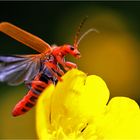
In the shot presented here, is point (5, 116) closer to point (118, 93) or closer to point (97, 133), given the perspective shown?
point (118, 93)

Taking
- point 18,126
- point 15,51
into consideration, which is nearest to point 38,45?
point 18,126

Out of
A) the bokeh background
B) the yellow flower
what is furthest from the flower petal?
the bokeh background

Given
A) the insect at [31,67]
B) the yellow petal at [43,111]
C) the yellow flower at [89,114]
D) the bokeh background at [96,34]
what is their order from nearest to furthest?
the yellow petal at [43,111] < the insect at [31,67] < the yellow flower at [89,114] < the bokeh background at [96,34]

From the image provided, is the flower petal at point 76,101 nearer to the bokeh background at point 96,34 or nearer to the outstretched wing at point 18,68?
the outstretched wing at point 18,68

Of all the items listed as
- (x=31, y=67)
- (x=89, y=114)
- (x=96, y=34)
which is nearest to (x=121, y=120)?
(x=89, y=114)

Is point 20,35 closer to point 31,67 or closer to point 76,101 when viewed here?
point 31,67

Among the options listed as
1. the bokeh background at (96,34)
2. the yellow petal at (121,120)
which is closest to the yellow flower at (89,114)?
the yellow petal at (121,120)
